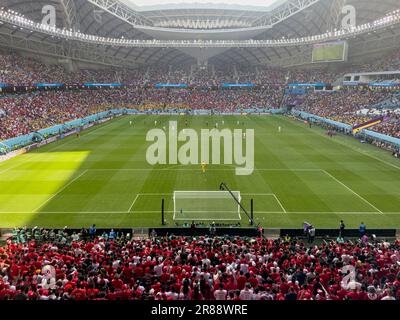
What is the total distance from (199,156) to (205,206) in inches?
683

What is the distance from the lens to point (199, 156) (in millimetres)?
43219

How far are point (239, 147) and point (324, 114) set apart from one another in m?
36.4

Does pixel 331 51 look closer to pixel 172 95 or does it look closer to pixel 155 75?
pixel 172 95

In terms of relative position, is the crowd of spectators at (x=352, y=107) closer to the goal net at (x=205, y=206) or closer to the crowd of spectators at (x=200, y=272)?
the goal net at (x=205, y=206)

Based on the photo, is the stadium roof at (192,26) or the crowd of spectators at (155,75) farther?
the stadium roof at (192,26)

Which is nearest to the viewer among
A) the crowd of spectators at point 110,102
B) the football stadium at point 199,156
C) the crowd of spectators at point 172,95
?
the football stadium at point 199,156

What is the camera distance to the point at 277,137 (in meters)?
56.3

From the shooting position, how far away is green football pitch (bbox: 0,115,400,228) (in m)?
24.5

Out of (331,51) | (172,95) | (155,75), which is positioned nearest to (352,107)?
(331,51)

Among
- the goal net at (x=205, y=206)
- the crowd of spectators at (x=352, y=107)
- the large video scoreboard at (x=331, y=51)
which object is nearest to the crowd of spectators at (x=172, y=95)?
the crowd of spectators at (x=352, y=107)

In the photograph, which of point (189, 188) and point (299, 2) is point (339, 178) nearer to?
point (189, 188)

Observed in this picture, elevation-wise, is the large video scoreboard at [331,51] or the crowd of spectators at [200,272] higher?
the large video scoreboard at [331,51]

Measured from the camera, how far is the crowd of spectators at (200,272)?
10.3 meters

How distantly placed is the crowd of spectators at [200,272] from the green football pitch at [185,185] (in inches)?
298
